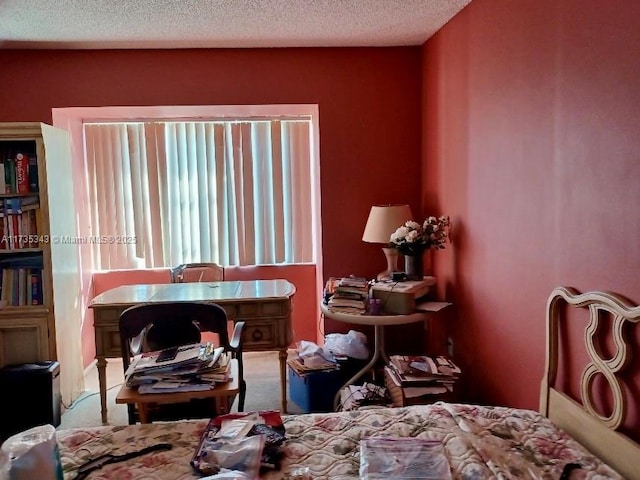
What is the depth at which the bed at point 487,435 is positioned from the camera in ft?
5.24

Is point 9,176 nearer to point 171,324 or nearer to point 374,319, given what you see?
point 171,324

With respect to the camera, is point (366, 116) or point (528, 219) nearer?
point (528, 219)

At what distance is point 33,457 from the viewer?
138 centimetres

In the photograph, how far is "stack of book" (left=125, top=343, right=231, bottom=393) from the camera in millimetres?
2260

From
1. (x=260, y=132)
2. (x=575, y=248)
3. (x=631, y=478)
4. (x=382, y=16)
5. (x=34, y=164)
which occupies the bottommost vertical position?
(x=631, y=478)

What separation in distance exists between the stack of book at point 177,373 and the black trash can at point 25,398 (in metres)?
1.10

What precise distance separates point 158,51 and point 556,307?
3.04 metres

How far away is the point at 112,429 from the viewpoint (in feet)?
6.24

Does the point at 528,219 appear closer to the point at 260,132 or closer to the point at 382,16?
the point at 382,16

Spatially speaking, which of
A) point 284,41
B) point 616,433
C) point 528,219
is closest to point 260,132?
point 284,41

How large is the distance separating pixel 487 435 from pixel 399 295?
132 centimetres

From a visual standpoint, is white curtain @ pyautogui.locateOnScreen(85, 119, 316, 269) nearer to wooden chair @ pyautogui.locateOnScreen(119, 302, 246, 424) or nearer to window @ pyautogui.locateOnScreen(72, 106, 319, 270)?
window @ pyautogui.locateOnScreen(72, 106, 319, 270)

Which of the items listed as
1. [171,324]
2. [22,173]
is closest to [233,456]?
[171,324]

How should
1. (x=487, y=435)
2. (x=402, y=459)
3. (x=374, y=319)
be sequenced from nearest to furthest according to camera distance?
(x=402, y=459), (x=487, y=435), (x=374, y=319)
